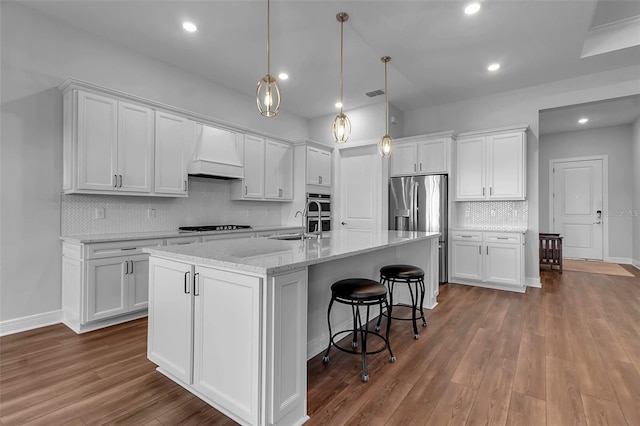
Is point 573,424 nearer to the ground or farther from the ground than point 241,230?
nearer to the ground

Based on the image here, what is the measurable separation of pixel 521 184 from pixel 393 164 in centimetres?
199

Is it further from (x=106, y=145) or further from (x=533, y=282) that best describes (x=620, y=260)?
(x=106, y=145)

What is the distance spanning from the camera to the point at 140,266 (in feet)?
10.9

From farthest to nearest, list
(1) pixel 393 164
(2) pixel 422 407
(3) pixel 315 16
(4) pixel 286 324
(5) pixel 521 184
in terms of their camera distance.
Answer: (1) pixel 393 164, (5) pixel 521 184, (3) pixel 315 16, (2) pixel 422 407, (4) pixel 286 324

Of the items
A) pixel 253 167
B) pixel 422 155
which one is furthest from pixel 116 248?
pixel 422 155

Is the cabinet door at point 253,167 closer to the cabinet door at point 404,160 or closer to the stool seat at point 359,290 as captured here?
the cabinet door at point 404,160

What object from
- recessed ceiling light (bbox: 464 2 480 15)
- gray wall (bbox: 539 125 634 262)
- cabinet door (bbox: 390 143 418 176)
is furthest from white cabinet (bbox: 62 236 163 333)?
gray wall (bbox: 539 125 634 262)

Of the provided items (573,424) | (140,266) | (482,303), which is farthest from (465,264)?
(140,266)

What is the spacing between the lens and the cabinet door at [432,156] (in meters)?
5.22

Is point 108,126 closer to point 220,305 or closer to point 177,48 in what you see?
point 177,48

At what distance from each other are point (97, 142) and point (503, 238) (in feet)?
17.1

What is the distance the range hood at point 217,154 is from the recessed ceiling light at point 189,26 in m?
1.13

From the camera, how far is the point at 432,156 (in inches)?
210

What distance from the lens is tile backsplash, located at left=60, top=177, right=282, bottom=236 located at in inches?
133
